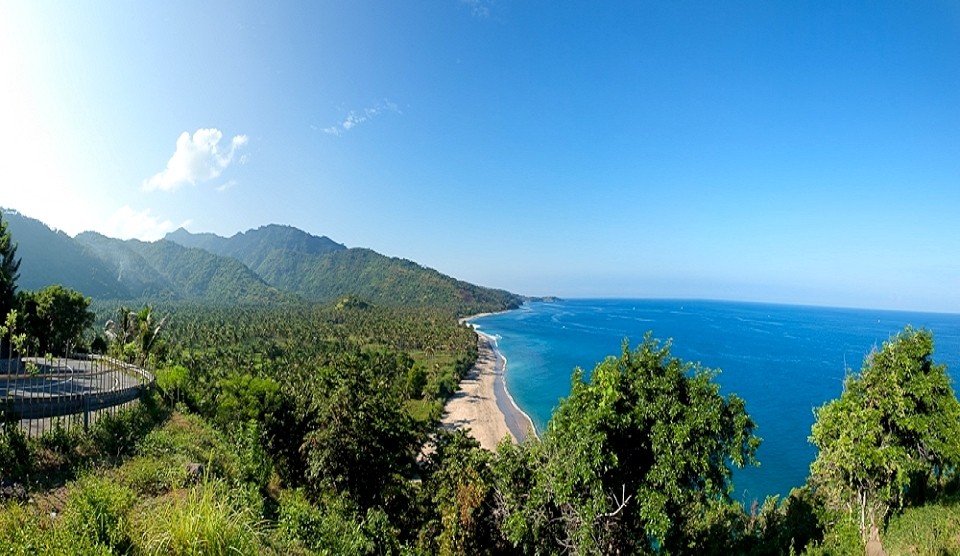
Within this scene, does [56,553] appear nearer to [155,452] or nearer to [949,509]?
[155,452]

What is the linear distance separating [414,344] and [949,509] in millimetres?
91613

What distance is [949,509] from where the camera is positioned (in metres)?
10.5

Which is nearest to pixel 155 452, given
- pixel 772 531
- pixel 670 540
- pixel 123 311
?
pixel 670 540

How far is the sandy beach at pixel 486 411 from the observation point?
159ft

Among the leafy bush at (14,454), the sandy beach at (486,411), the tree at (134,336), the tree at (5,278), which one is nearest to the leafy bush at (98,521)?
the leafy bush at (14,454)

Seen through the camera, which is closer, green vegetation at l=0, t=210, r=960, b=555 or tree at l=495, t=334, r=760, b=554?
green vegetation at l=0, t=210, r=960, b=555

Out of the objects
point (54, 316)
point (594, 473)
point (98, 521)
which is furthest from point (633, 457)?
point (54, 316)

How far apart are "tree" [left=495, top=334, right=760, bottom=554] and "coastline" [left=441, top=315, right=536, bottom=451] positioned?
26883mm

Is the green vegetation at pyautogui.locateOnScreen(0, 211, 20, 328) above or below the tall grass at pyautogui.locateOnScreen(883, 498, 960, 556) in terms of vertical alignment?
above

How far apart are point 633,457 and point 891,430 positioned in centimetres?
657

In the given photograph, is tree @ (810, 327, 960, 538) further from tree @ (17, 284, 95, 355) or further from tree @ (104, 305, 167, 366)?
tree @ (17, 284, 95, 355)

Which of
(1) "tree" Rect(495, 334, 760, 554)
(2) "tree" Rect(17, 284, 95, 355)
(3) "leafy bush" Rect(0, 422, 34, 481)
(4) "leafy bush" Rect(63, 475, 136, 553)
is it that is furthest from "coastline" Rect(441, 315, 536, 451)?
(4) "leafy bush" Rect(63, 475, 136, 553)

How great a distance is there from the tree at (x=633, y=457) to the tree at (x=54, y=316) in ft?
112

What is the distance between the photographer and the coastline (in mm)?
48356
